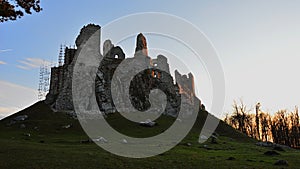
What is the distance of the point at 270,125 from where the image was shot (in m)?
93.5

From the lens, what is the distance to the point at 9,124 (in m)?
65.9

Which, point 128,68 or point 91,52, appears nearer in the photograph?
point 91,52

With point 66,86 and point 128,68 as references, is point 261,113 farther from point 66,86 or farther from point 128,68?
point 66,86

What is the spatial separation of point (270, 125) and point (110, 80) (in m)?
56.0

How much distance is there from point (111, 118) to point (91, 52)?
2736 cm

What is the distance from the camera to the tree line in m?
88.5

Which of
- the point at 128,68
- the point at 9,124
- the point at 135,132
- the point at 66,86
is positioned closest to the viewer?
the point at 135,132

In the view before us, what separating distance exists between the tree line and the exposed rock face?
20449mm

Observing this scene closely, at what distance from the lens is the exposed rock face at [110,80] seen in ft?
275

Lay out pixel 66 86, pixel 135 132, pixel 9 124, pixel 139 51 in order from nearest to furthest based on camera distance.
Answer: pixel 135 132
pixel 9 124
pixel 66 86
pixel 139 51

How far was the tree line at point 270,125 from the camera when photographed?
290 feet

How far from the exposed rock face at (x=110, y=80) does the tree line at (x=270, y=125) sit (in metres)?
20.4

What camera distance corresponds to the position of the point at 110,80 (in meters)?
89.9

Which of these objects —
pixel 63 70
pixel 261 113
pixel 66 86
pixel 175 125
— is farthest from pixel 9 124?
pixel 261 113
